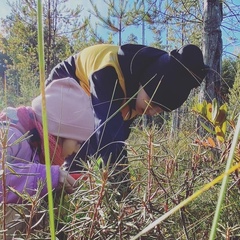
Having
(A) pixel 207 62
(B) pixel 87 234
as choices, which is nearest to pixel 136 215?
(B) pixel 87 234

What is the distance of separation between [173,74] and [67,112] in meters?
0.37

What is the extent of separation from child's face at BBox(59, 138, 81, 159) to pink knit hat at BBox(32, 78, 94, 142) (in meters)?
0.02

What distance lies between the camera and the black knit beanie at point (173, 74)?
3.48 feet

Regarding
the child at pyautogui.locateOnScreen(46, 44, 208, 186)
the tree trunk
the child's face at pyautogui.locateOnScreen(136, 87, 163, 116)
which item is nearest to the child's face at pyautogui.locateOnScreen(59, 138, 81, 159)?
the child at pyautogui.locateOnScreen(46, 44, 208, 186)

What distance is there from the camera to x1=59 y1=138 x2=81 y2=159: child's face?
3.05 ft

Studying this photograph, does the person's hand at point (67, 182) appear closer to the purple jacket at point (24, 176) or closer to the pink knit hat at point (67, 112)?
the purple jacket at point (24, 176)

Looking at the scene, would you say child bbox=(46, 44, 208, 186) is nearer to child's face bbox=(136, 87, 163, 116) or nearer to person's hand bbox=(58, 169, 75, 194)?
child's face bbox=(136, 87, 163, 116)

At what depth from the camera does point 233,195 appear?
1.34 feet

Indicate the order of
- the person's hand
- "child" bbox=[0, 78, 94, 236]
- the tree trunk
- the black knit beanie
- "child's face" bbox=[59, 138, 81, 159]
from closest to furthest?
the person's hand < "child" bbox=[0, 78, 94, 236] < "child's face" bbox=[59, 138, 81, 159] < the black knit beanie < the tree trunk

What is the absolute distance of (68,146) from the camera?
0.94m

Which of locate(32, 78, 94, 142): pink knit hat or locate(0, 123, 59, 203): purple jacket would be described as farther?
locate(32, 78, 94, 142): pink knit hat

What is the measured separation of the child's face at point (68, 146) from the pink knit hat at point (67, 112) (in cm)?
2

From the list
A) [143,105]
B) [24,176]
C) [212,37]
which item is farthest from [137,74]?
[212,37]

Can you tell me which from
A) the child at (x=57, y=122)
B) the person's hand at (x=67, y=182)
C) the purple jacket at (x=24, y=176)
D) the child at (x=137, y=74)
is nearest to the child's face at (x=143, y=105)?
the child at (x=137, y=74)
